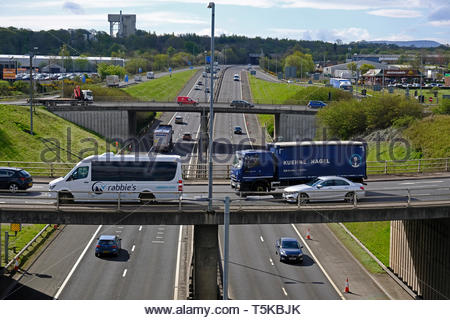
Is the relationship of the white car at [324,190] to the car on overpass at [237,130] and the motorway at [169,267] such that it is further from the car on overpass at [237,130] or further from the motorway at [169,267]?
the car on overpass at [237,130]

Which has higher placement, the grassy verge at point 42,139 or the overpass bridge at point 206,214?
the overpass bridge at point 206,214

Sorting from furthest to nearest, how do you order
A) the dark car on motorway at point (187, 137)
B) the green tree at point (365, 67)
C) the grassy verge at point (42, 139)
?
the green tree at point (365, 67) < the dark car on motorway at point (187, 137) < the grassy verge at point (42, 139)

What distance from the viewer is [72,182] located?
27141 mm

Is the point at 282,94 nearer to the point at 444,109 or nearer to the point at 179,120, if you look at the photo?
the point at 179,120

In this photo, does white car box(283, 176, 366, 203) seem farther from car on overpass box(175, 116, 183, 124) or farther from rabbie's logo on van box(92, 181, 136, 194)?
car on overpass box(175, 116, 183, 124)

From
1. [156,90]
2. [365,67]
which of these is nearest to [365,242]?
[156,90]

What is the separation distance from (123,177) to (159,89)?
116m

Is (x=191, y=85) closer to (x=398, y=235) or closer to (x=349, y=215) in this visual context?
(x=398, y=235)

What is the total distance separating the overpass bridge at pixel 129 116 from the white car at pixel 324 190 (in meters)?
55.6

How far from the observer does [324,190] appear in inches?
1065

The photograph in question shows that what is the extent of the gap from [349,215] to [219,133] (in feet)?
234

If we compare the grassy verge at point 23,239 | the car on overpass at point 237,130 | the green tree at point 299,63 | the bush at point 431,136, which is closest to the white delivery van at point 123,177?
the grassy verge at point 23,239

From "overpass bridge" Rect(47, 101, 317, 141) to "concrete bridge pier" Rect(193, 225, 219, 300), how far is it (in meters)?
58.6

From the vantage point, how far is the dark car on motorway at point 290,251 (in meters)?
39.7
